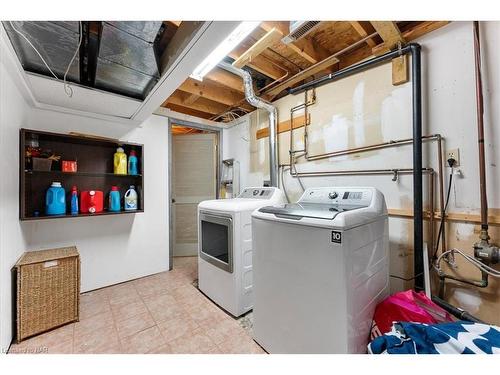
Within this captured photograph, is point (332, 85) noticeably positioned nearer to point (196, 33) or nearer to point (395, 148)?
point (395, 148)

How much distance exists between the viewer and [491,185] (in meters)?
1.36

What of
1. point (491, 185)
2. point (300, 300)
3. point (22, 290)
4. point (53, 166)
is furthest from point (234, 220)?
point (53, 166)

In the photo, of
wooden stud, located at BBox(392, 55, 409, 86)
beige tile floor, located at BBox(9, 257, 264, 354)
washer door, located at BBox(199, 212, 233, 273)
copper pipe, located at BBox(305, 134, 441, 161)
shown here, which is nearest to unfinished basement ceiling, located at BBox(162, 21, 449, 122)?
wooden stud, located at BBox(392, 55, 409, 86)

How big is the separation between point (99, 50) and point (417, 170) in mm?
2336

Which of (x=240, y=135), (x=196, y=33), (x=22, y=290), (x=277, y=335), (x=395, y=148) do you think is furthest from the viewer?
(x=240, y=135)

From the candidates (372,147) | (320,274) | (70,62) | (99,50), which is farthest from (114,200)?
(372,147)

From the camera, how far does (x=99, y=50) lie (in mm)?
1363

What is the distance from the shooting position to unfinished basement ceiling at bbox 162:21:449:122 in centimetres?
163

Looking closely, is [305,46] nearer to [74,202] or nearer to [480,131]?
[480,131]

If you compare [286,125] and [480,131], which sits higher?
[286,125]

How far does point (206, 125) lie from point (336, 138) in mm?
2105

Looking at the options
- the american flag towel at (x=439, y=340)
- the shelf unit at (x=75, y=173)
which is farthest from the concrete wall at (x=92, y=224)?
the american flag towel at (x=439, y=340)

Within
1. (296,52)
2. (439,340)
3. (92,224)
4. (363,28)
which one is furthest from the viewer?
(92,224)

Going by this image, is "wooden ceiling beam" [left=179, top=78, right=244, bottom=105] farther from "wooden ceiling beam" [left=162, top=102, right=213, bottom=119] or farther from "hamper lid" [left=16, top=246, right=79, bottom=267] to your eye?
"hamper lid" [left=16, top=246, right=79, bottom=267]
